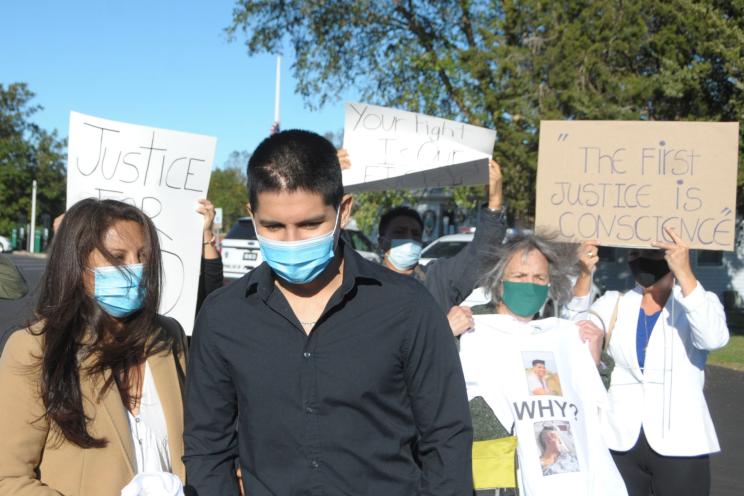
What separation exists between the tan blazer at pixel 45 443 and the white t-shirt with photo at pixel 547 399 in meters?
1.37

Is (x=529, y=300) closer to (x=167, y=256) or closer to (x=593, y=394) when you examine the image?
(x=593, y=394)

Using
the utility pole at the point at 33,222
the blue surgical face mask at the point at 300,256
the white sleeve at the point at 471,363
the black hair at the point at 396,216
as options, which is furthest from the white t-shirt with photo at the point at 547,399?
the utility pole at the point at 33,222

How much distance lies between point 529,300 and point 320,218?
4.57 ft

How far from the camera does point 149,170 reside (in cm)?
440

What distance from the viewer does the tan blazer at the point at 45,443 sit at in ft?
7.72

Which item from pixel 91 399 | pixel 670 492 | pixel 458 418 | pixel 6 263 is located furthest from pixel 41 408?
pixel 670 492

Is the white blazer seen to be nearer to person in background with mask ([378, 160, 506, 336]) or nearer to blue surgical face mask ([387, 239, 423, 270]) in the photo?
person in background with mask ([378, 160, 506, 336])

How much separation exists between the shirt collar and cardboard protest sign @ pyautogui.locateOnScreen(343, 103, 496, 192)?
9.37ft

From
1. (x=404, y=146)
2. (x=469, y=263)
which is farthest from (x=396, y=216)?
(x=469, y=263)

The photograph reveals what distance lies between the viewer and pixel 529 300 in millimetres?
3453

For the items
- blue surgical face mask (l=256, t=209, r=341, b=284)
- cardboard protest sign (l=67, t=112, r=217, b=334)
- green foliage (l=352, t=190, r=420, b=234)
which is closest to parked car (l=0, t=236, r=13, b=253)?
cardboard protest sign (l=67, t=112, r=217, b=334)

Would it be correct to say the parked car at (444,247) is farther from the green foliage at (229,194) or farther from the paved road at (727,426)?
the green foliage at (229,194)

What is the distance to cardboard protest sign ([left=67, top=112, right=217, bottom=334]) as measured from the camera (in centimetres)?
430

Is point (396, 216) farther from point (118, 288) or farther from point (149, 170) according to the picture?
point (118, 288)
